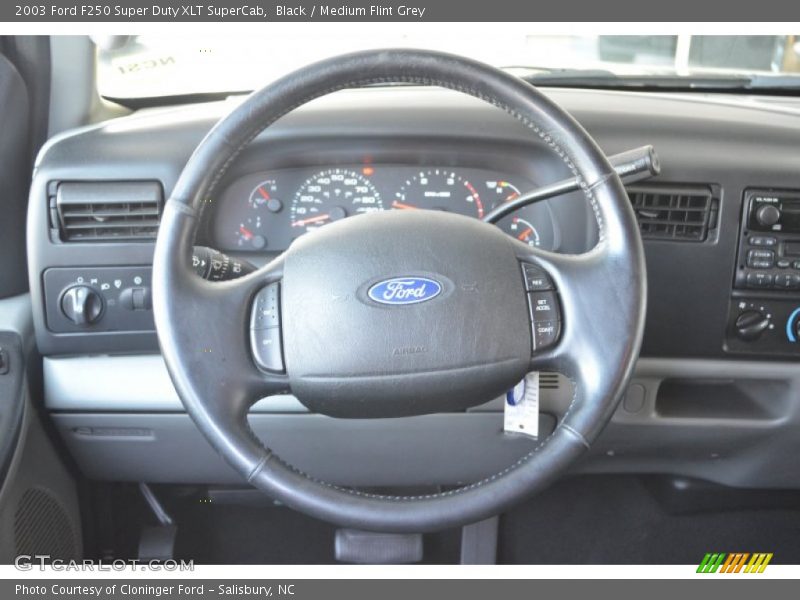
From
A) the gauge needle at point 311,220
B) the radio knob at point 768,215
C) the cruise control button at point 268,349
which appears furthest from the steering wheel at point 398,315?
the radio knob at point 768,215

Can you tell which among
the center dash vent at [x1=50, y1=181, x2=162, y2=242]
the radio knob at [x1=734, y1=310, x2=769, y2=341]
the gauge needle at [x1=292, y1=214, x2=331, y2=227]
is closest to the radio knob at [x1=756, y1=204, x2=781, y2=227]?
the radio knob at [x1=734, y1=310, x2=769, y2=341]

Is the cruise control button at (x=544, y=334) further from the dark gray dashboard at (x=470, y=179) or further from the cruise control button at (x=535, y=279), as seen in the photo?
Result: the dark gray dashboard at (x=470, y=179)

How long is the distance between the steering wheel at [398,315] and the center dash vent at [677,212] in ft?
1.20

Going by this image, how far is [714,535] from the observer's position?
1.66 metres

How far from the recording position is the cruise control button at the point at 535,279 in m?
0.91

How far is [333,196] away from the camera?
125 cm

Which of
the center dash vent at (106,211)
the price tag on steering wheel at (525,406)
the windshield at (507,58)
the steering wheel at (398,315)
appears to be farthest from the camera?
the windshield at (507,58)

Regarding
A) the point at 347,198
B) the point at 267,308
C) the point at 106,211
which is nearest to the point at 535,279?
the point at 267,308

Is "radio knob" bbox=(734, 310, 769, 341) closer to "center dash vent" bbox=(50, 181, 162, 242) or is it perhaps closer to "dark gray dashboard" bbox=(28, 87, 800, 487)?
"dark gray dashboard" bbox=(28, 87, 800, 487)

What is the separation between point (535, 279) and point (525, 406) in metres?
0.21

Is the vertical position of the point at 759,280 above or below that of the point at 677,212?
below

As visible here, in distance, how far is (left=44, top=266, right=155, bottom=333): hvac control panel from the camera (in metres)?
1.23

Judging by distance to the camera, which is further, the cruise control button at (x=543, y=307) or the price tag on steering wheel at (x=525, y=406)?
the price tag on steering wheel at (x=525, y=406)

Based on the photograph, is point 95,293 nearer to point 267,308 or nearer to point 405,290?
point 267,308
